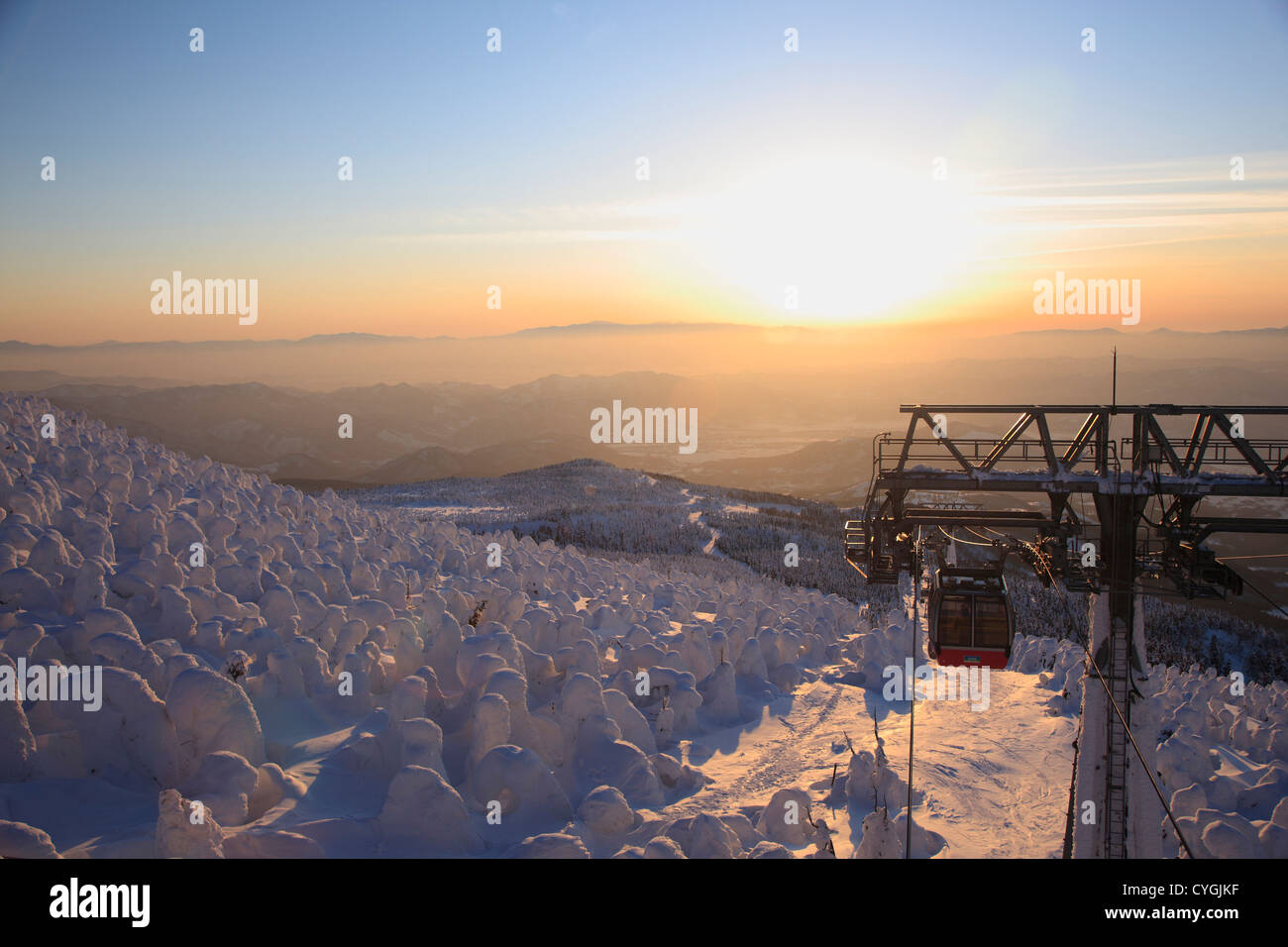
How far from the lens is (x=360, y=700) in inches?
480

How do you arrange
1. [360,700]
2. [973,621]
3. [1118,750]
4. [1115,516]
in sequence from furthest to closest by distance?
[973,621]
[1115,516]
[1118,750]
[360,700]

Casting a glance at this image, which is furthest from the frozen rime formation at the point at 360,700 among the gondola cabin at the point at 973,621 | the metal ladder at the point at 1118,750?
the gondola cabin at the point at 973,621

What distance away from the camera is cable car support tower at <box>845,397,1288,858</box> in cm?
1329

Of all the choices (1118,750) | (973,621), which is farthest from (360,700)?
(1118,750)

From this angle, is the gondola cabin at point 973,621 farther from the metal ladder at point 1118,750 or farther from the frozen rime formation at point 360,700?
the frozen rime formation at point 360,700

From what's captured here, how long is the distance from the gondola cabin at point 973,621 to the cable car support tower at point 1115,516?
3.73 ft

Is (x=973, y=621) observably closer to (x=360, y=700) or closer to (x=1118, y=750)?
(x=1118, y=750)

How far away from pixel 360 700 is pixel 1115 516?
13986mm

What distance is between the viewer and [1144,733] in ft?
45.4

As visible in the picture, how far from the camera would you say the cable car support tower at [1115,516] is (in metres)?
13.3

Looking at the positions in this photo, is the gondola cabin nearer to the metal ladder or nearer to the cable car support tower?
the cable car support tower
